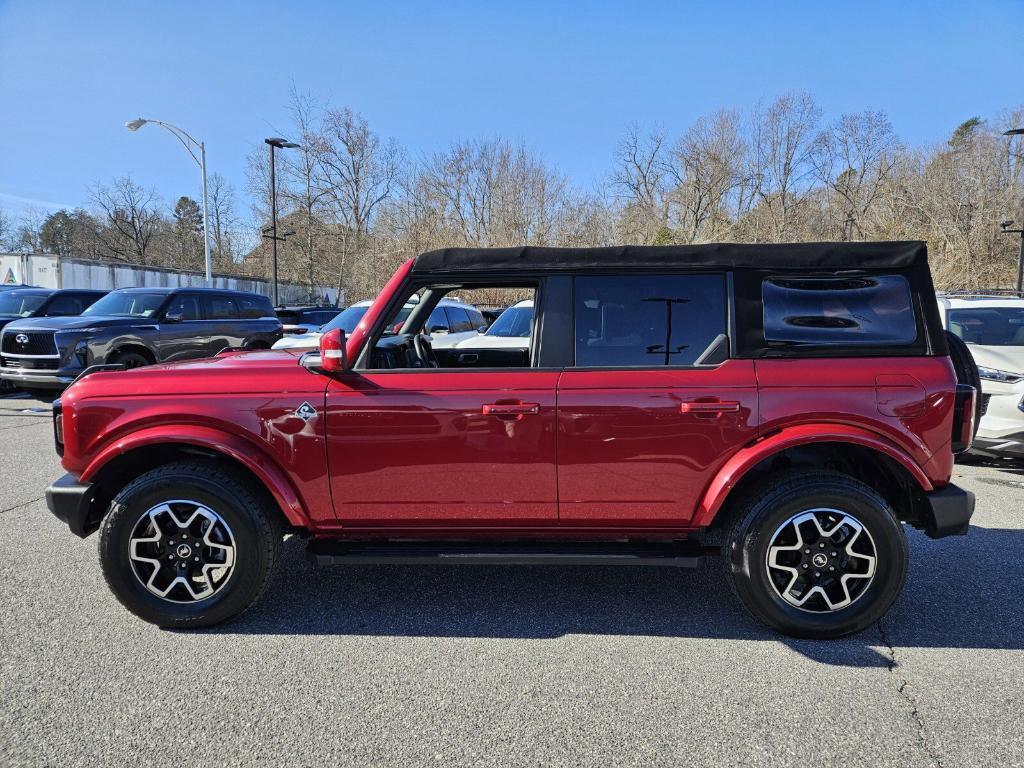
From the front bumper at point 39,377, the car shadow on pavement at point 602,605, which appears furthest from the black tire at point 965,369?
the front bumper at point 39,377

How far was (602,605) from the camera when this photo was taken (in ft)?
11.9

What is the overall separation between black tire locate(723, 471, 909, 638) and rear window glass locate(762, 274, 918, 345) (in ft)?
2.29

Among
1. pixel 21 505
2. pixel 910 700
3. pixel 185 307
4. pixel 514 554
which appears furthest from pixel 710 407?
pixel 185 307

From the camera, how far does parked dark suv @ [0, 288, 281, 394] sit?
983 centimetres

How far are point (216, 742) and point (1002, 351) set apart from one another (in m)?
7.61

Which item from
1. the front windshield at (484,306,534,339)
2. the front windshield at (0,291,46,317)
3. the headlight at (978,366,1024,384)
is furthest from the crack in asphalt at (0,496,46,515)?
the front windshield at (0,291,46,317)

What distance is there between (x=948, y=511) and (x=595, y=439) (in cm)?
172

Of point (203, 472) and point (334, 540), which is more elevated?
point (203, 472)

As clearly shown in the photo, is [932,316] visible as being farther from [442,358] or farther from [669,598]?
[442,358]

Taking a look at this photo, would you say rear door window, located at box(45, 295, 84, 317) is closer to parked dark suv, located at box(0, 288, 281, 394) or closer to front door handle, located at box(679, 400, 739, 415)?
parked dark suv, located at box(0, 288, 281, 394)

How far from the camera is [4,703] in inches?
105

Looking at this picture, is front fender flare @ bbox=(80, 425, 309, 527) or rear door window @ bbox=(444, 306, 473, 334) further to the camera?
rear door window @ bbox=(444, 306, 473, 334)

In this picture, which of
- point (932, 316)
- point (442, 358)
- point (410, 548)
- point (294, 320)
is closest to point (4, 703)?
point (410, 548)

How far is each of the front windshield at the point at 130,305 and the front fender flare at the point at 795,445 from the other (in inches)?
415
